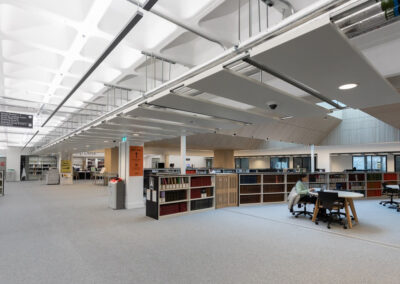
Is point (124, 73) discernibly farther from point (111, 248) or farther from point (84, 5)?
point (111, 248)

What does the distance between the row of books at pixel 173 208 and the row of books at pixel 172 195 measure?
7.3 inches

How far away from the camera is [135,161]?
9422mm

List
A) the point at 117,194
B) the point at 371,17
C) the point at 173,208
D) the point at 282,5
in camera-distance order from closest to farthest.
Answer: the point at 371,17 → the point at 282,5 → the point at 173,208 → the point at 117,194

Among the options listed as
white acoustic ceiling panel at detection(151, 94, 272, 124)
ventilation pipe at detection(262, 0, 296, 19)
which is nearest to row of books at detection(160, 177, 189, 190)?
white acoustic ceiling panel at detection(151, 94, 272, 124)

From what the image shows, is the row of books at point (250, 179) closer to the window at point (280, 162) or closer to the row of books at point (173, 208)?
the row of books at point (173, 208)

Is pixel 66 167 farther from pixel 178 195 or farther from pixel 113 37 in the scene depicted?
pixel 113 37

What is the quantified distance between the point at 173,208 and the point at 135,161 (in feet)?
8.66

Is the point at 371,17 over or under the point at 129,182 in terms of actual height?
over

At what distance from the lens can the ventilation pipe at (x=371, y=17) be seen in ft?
5.20

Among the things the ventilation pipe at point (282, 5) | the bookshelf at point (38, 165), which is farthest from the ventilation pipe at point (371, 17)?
the bookshelf at point (38, 165)

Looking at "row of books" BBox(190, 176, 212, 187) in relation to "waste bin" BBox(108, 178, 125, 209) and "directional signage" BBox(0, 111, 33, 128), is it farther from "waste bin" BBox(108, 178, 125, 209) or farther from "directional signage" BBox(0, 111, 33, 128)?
"directional signage" BBox(0, 111, 33, 128)

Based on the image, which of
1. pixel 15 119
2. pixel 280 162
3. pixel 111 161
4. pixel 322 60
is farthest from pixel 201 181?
pixel 280 162

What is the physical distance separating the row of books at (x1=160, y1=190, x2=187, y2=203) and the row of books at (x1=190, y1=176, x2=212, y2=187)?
1.43ft

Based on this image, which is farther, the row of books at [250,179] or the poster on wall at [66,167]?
the poster on wall at [66,167]
